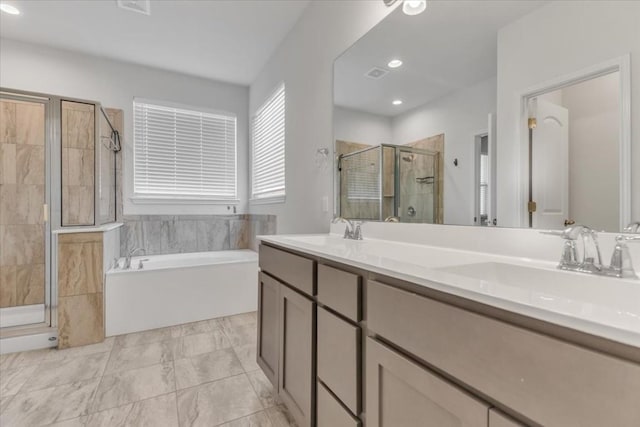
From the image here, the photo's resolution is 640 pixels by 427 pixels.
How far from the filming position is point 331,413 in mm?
1059

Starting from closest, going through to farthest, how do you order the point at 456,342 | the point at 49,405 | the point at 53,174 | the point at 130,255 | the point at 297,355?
the point at 456,342 < the point at 297,355 < the point at 49,405 < the point at 53,174 < the point at 130,255

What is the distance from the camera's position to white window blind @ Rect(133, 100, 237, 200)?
3453mm

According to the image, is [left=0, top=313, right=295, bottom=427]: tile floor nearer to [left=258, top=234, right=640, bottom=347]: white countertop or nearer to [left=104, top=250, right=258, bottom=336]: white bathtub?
[left=104, top=250, right=258, bottom=336]: white bathtub

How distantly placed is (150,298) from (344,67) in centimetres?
247

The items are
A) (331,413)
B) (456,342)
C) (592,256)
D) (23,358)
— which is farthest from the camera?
(23,358)

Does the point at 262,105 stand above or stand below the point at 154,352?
above

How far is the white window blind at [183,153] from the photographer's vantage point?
3.45m

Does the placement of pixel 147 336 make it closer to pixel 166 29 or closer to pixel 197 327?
pixel 197 327

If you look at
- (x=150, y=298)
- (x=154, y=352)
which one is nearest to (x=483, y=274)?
(x=154, y=352)

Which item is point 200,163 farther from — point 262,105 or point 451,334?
point 451,334

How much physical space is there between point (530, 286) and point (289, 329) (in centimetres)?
95

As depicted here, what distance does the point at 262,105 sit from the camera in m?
3.48

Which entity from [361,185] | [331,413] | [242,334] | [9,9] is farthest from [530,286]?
[9,9]

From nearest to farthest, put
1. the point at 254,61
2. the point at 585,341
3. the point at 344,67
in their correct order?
the point at 585,341, the point at 344,67, the point at 254,61
